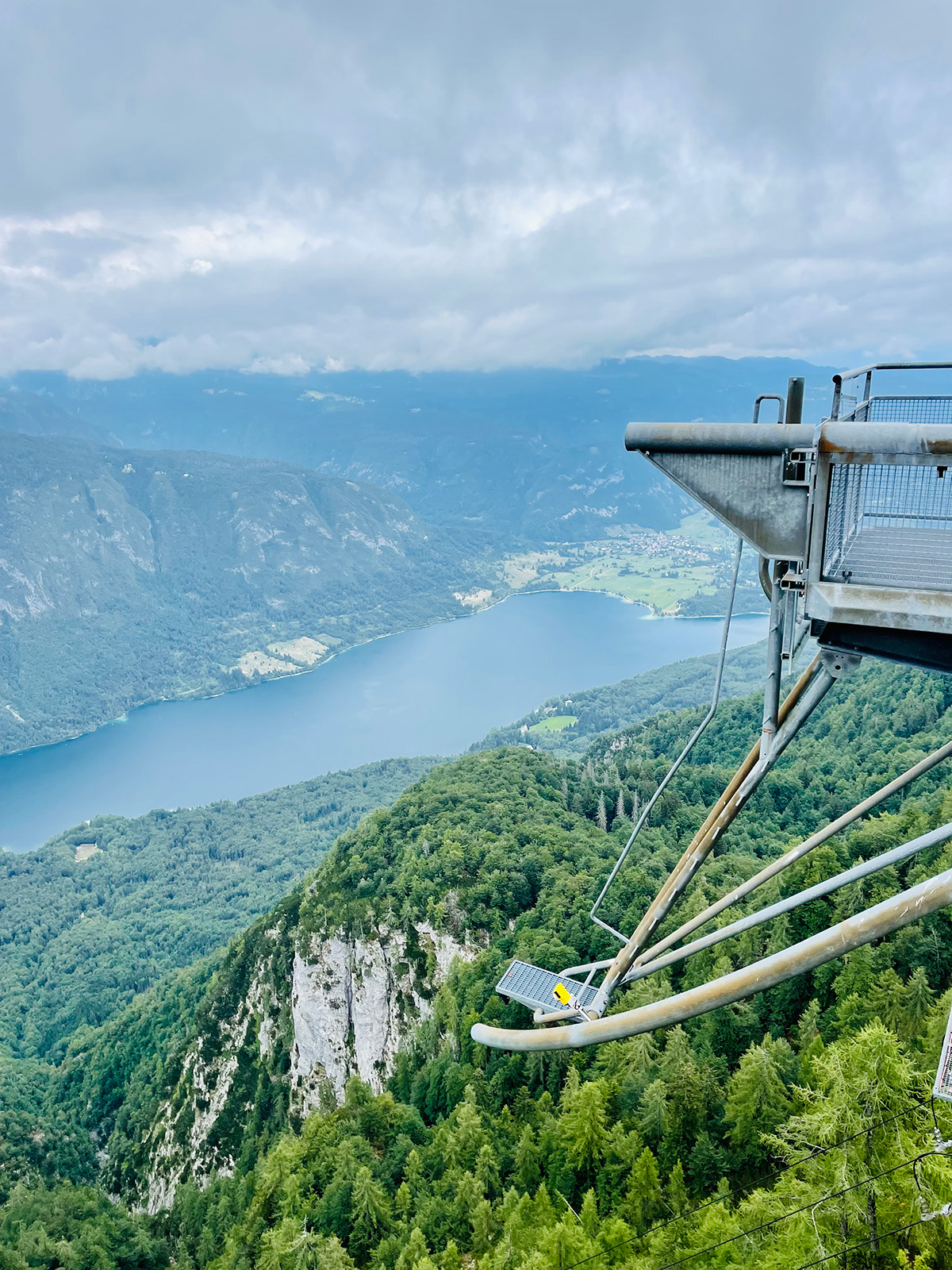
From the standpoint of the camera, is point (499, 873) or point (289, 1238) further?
point (499, 873)

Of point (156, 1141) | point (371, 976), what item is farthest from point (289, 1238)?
point (156, 1141)

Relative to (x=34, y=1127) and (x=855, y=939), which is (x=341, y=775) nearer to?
(x=34, y=1127)

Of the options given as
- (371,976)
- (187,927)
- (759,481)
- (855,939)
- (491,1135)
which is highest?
(759,481)

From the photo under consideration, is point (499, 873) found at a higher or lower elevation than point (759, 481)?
lower

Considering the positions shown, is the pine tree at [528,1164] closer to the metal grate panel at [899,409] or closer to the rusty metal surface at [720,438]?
the metal grate panel at [899,409]

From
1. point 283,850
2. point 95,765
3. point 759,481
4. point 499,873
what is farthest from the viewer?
point 95,765

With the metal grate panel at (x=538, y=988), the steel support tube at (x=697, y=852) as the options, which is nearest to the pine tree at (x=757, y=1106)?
the metal grate panel at (x=538, y=988)

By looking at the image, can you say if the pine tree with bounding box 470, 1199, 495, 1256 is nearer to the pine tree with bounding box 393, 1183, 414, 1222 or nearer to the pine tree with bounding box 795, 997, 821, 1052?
the pine tree with bounding box 393, 1183, 414, 1222

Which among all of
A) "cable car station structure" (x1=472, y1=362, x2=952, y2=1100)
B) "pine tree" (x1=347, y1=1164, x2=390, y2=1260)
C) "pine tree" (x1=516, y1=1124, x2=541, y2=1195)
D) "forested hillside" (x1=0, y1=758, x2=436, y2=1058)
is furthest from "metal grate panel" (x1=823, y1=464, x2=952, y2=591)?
"forested hillside" (x1=0, y1=758, x2=436, y2=1058)
